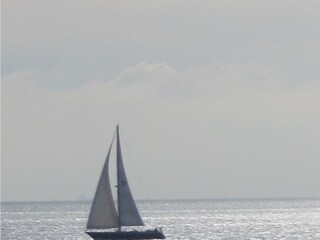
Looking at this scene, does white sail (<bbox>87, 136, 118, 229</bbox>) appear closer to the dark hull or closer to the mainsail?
the mainsail

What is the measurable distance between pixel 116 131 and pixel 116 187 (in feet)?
14.3

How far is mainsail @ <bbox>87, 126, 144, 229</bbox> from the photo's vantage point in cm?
8894

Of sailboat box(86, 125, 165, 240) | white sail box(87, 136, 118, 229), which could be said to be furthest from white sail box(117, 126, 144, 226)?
white sail box(87, 136, 118, 229)

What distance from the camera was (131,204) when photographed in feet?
297

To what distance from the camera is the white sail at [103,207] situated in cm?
8888

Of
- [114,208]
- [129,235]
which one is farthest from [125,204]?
[129,235]

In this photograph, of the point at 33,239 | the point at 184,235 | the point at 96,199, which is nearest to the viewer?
the point at 96,199

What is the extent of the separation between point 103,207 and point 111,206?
28.0 inches

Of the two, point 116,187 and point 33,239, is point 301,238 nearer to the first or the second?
point 33,239

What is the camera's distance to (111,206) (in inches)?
3524

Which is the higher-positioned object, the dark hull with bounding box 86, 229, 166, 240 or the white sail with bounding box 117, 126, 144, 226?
the white sail with bounding box 117, 126, 144, 226

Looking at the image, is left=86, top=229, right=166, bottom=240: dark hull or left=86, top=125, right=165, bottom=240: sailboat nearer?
left=86, top=125, right=165, bottom=240: sailboat

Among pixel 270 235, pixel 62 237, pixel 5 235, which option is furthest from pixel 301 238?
pixel 5 235

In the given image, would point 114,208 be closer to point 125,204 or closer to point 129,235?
point 125,204
